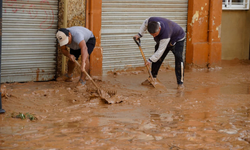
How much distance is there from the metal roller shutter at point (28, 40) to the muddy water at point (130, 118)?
36cm

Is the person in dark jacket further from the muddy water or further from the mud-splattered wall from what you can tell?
the mud-splattered wall

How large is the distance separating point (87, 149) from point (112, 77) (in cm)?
503

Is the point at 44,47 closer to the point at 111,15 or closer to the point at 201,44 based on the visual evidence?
the point at 111,15

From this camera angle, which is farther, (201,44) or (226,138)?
(201,44)

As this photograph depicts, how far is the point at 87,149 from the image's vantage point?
4188 mm

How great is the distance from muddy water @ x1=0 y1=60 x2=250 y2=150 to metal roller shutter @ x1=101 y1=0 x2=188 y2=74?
1038 millimetres

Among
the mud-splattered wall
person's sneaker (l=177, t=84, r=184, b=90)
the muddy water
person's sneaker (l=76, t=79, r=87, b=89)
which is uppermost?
the mud-splattered wall

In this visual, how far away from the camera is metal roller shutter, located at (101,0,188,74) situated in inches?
362

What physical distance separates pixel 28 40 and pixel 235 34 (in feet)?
23.5

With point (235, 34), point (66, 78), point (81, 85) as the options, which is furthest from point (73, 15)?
point (235, 34)

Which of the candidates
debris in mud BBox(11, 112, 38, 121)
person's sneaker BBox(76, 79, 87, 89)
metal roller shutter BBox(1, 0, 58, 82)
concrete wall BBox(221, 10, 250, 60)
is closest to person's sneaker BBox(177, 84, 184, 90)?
person's sneaker BBox(76, 79, 87, 89)

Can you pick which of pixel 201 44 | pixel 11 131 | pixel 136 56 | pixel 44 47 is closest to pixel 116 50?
pixel 136 56

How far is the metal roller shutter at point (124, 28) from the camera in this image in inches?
362

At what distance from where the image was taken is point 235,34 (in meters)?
12.4
